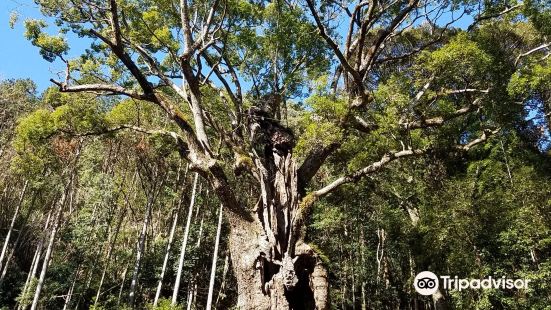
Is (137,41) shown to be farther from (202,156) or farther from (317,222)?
(317,222)

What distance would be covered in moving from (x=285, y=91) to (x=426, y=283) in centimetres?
567

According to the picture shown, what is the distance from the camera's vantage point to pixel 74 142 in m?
12.1

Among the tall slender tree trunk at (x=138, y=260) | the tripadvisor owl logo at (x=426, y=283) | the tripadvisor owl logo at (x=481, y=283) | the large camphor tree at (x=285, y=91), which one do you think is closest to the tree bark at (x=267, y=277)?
the large camphor tree at (x=285, y=91)

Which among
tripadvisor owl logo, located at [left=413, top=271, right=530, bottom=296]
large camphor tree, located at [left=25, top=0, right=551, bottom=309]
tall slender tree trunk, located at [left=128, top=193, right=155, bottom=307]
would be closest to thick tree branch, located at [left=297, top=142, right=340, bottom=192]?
large camphor tree, located at [left=25, top=0, right=551, bottom=309]

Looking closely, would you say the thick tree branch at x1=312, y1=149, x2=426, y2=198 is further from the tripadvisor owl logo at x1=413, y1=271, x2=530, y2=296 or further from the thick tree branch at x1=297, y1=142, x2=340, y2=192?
Result: the tripadvisor owl logo at x1=413, y1=271, x2=530, y2=296

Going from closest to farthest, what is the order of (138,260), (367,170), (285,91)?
(367,170)
(285,91)
(138,260)

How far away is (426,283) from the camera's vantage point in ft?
31.4

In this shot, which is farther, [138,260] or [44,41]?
[138,260]

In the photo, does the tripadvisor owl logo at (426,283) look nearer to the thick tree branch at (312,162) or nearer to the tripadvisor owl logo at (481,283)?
the tripadvisor owl logo at (481,283)

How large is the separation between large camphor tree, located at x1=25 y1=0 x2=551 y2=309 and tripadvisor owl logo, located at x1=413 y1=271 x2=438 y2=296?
114 inches

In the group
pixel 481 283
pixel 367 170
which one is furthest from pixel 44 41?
pixel 481 283

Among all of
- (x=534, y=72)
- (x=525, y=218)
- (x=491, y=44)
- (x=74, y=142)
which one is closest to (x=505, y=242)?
(x=525, y=218)

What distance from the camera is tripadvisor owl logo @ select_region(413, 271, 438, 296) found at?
359 inches

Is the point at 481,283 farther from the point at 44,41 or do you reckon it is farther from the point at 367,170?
the point at 44,41
